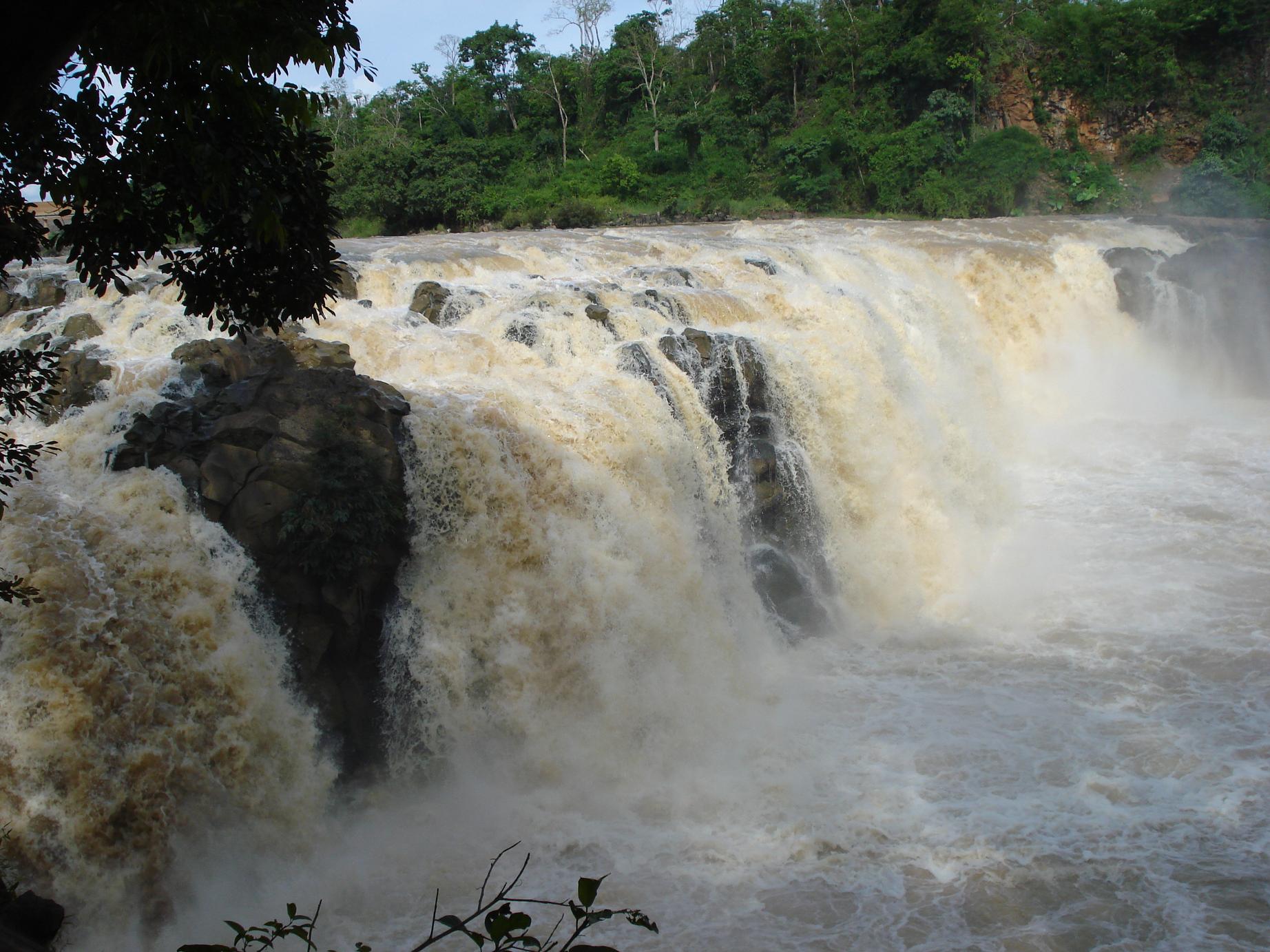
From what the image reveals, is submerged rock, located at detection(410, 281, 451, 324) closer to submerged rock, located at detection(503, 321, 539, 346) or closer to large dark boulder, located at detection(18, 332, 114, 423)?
submerged rock, located at detection(503, 321, 539, 346)

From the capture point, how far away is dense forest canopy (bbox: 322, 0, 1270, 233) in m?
26.1

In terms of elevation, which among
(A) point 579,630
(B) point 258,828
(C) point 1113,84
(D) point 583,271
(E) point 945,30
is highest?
(E) point 945,30

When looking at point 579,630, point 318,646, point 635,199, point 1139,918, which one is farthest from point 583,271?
point 635,199

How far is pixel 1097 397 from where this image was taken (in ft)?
52.5

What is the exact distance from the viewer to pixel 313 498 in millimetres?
6777

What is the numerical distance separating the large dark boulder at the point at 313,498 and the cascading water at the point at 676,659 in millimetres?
195

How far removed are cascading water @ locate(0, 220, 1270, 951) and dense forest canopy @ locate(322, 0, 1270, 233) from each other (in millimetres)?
15389

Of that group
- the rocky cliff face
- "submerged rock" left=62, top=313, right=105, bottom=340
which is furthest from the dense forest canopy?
"submerged rock" left=62, top=313, right=105, bottom=340

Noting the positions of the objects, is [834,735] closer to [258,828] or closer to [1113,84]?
[258,828]

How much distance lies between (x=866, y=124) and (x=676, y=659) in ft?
83.2

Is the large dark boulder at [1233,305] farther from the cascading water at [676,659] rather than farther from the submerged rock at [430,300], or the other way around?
the submerged rock at [430,300]

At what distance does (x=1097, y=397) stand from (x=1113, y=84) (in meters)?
16.0

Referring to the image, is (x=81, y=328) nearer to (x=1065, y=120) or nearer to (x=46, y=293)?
(x=46, y=293)

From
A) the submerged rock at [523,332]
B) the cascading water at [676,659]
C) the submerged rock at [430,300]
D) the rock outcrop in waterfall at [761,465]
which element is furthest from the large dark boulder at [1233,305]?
the submerged rock at [430,300]
